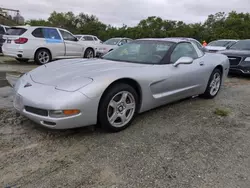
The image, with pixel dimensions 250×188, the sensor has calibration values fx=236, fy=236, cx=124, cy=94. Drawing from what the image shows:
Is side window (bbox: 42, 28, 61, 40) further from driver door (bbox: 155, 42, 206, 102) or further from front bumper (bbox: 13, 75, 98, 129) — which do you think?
front bumper (bbox: 13, 75, 98, 129)

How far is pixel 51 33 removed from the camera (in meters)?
9.40

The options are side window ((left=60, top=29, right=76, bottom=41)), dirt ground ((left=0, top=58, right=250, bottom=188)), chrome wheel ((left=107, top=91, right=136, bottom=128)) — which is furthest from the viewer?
side window ((left=60, top=29, right=76, bottom=41))

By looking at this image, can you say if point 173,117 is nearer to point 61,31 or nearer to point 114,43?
point 61,31

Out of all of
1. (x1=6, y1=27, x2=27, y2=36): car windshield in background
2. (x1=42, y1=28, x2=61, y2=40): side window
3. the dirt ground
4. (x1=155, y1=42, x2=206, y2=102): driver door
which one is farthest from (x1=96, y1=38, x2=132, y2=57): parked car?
the dirt ground

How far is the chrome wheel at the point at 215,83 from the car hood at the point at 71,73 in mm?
2130

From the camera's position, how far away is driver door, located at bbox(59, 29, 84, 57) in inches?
388

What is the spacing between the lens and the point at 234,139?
9.95ft

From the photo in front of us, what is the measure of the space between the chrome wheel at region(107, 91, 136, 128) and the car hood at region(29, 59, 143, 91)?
36 cm

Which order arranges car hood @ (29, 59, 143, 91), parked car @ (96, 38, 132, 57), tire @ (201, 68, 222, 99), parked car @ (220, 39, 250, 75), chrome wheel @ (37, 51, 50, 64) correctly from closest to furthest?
car hood @ (29, 59, 143, 91), tire @ (201, 68, 222, 99), parked car @ (220, 39, 250, 75), chrome wheel @ (37, 51, 50, 64), parked car @ (96, 38, 132, 57)

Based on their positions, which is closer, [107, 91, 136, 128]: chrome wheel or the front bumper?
the front bumper

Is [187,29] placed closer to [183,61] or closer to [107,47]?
[107,47]


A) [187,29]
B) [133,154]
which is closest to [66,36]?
[133,154]

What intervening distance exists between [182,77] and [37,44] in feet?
22.1

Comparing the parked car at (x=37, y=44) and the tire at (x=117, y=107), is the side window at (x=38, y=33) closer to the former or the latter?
the parked car at (x=37, y=44)
